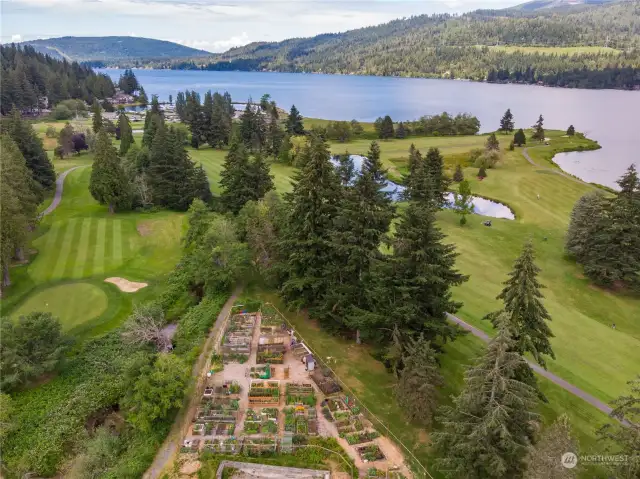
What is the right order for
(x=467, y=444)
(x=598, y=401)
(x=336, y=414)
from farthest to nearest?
(x=598, y=401) < (x=336, y=414) < (x=467, y=444)

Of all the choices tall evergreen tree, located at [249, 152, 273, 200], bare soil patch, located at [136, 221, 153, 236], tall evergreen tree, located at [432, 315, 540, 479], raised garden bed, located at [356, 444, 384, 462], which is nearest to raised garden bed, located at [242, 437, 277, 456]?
raised garden bed, located at [356, 444, 384, 462]

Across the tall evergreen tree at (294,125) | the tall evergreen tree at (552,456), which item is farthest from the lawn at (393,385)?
the tall evergreen tree at (294,125)

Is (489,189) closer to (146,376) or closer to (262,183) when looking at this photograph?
(262,183)

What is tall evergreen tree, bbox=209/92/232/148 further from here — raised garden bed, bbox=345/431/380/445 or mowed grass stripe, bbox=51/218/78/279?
raised garden bed, bbox=345/431/380/445

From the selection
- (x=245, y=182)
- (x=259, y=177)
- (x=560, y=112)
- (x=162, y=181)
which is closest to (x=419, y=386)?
(x=259, y=177)

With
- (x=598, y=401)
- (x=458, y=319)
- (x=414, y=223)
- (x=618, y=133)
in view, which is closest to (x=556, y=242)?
(x=458, y=319)

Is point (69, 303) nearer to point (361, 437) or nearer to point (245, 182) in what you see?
point (245, 182)

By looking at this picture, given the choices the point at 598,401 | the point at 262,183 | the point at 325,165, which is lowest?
the point at 598,401

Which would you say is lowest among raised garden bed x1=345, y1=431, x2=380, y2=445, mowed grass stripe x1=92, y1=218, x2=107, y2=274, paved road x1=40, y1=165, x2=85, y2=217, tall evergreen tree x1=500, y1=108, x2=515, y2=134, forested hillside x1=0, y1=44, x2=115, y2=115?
Answer: raised garden bed x1=345, y1=431, x2=380, y2=445
